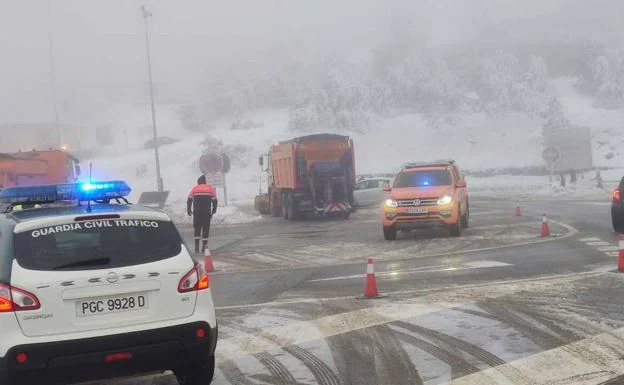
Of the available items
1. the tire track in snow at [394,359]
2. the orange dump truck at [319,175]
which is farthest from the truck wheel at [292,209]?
the tire track in snow at [394,359]

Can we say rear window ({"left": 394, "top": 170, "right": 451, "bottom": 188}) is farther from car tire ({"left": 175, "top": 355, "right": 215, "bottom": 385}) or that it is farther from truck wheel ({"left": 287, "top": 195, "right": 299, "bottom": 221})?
car tire ({"left": 175, "top": 355, "right": 215, "bottom": 385})

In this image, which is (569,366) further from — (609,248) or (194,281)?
(609,248)

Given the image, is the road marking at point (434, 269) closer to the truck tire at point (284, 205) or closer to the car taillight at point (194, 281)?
the car taillight at point (194, 281)

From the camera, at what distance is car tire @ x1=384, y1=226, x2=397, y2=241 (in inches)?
664

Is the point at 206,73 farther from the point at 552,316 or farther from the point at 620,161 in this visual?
the point at 552,316

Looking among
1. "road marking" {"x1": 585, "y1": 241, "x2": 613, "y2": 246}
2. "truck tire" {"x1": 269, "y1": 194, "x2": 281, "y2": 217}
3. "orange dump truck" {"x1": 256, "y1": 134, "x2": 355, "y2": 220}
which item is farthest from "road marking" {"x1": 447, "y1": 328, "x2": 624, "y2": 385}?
"truck tire" {"x1": 269, "y1": 194, "x2": 281, "y2": 217}

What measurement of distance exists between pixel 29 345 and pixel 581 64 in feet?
317

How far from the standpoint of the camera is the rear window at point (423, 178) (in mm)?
17453

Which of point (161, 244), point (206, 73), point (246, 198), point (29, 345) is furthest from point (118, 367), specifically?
point (206, 73)

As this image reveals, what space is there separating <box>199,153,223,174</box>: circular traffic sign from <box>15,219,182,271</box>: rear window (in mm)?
22859

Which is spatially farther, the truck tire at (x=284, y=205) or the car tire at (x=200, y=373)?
the truck tire at (x=284, y=205)

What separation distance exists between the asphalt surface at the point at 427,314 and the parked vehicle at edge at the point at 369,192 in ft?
51.9

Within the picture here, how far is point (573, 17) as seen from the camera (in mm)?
121812

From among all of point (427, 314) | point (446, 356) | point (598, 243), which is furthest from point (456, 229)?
point (446, 356)
